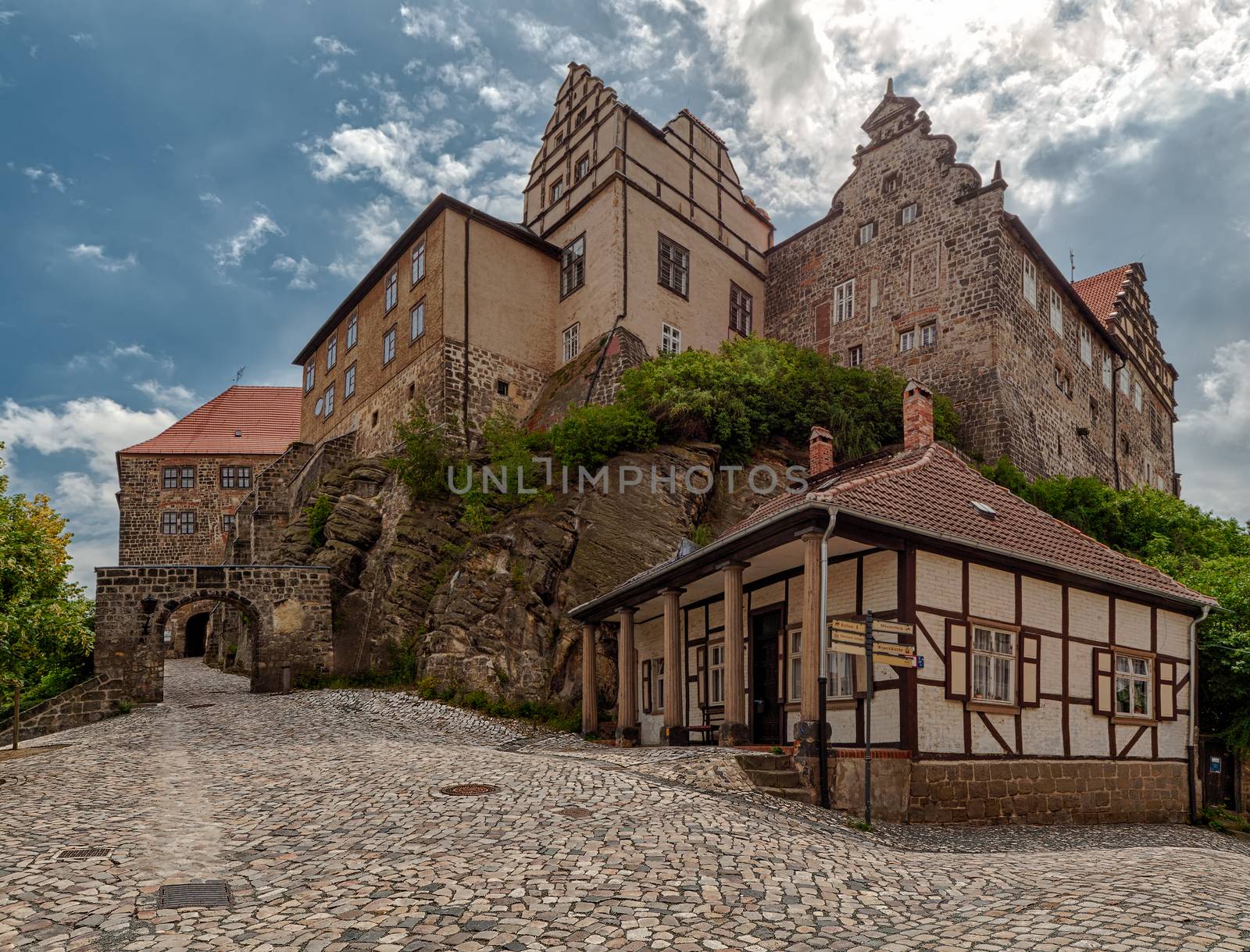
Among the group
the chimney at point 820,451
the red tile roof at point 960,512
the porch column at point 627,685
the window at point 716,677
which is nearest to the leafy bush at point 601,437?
the chimney at point 820,451

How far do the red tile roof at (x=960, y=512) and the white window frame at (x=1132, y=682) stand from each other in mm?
1302

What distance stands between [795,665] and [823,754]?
3471 mm

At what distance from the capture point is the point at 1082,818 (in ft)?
52.1

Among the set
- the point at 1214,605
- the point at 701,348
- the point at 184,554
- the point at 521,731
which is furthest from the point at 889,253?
the point at 184,554

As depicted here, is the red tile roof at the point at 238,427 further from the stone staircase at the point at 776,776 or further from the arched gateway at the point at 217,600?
the stone staircase at the point at 776,776

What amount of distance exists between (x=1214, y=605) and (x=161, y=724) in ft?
72.2

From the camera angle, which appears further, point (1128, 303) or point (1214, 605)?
point (1128, 303)

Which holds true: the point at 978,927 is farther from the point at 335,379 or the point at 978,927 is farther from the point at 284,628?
the point at 335,379

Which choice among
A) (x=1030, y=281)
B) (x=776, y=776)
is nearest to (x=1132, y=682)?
(x=776, y=776)

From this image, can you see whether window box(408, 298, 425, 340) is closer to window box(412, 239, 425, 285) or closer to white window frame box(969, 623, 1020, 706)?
window box(412, 239, 425, 285)

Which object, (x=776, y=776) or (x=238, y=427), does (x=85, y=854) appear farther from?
(x=238, y=427)

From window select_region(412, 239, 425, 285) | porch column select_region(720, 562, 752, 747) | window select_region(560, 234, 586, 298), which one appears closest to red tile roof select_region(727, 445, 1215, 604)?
porch column select_region(720, 562, 752, 747)

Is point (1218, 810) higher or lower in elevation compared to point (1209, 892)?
lower

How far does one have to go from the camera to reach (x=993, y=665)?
596 inches
